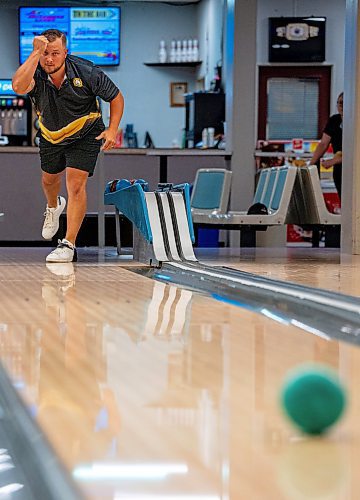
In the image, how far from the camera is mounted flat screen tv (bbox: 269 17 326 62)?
1165cm

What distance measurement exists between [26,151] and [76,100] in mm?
3253

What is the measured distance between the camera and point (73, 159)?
5.11 metres

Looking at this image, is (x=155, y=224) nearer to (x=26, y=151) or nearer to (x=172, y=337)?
(x=172, y=337)

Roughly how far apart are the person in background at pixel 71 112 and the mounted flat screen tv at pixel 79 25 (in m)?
7.29

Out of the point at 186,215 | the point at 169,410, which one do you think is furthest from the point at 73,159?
the point at 169,410

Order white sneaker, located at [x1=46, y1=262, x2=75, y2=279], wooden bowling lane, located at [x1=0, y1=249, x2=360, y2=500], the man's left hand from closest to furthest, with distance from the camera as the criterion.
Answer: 1. wooden bowling lane, located at [x1=0, y1=249, x2=360, y2=500]
2. white sneaker, located at [x1=46, y1=262, x2=75, y2=279]
3. the man's left hand

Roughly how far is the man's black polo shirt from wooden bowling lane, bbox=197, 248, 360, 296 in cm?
97

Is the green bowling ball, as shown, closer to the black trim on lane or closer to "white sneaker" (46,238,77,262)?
the black trim on lane

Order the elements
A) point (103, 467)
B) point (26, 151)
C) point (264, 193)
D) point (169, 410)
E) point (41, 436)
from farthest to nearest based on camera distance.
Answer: point (26, 151) → point (264, 193) → point (169, 410) → point (41, 436) → point (103, 467)

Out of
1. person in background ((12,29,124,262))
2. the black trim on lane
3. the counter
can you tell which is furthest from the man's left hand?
the counter

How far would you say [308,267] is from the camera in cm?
487

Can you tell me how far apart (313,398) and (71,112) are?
4057 mm

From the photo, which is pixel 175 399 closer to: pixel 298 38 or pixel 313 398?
pixel 313 398

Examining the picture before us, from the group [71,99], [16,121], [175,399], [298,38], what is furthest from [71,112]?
[298,38]
